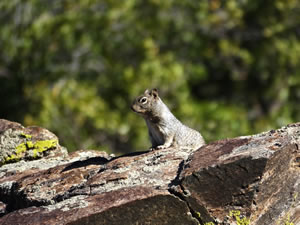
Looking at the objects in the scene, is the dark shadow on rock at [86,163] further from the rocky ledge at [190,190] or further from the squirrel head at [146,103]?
the squirrel head at [146,103]

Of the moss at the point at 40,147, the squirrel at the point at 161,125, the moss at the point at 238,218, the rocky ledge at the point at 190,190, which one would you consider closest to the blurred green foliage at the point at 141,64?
the squirrel at the point at 161,125

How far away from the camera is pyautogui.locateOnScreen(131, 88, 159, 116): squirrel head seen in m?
9.50

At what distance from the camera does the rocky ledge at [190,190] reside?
6.19 m

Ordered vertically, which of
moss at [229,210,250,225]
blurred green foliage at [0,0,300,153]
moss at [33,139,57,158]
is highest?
blurred green foliage at [0,0,300,153]

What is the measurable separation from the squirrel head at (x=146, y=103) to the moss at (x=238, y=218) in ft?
11.5

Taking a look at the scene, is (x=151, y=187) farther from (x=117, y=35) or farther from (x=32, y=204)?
(x=117, y=35)

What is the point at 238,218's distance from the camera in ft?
20.3

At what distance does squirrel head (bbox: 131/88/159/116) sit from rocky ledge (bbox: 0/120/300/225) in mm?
2082

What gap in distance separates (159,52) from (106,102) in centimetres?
344

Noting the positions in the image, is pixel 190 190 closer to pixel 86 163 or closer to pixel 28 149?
pixel 86 163

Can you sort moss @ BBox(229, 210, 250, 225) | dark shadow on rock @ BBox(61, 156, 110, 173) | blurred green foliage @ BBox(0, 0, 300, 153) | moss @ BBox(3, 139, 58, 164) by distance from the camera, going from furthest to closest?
blurred green foliage @ BBox(0, 0, 300, 153) < moss @ BBox(3, 139, 58, 164) < dark shadow on rock @ BBox(61, 156, 110, 173) < moss @ BBox(229, 210, 250, 225)

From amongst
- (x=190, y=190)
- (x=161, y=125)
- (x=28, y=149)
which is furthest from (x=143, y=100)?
(x=190, y=190)

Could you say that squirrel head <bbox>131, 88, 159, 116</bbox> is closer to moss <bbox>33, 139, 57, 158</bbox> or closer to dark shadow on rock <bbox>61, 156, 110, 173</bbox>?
moss <bbox>33, 139, 57, 158</bbox>

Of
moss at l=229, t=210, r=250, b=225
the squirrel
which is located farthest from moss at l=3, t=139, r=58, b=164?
moss at l=229, t=210, r=250, b=225
